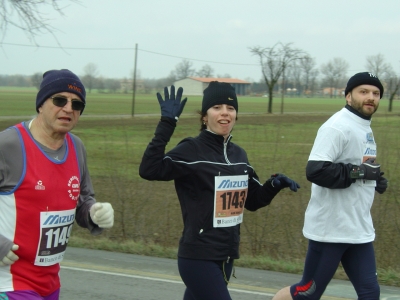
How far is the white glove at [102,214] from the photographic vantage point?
3105mm

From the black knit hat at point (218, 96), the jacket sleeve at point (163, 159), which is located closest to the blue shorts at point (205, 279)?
the jacket sleeve at point (163, 159)

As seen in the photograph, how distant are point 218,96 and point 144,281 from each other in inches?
121

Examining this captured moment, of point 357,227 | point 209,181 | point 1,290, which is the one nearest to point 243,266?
point 357,227

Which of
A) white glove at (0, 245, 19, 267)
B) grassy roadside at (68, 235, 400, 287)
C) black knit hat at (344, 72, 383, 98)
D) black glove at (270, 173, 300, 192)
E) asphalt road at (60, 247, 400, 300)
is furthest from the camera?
grassy roadside at (68, 235, 400, 287)

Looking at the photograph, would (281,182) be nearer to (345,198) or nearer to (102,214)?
(345,198)

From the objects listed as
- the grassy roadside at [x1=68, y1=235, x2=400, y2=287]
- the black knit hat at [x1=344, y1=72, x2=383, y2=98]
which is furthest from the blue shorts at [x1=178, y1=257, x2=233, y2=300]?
the grassy roadside at [x1=68, y1=235, x2=400, y2=287]

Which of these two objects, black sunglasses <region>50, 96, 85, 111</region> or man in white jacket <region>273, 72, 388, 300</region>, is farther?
man in white jacket <region>273, 72, 388, 300</region>

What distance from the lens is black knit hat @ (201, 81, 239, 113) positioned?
3.79 meters

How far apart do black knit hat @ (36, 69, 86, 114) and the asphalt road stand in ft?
9.98

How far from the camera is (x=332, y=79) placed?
83.9m

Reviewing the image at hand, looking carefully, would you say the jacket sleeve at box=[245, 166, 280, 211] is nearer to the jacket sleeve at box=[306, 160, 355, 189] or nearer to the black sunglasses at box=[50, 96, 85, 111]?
the jacket sleeve at box=[306, 160, 355, 189]

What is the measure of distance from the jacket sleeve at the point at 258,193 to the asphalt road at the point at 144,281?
1.97m

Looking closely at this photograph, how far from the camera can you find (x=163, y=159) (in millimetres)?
3580

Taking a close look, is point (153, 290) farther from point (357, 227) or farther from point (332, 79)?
point (332, 79)
